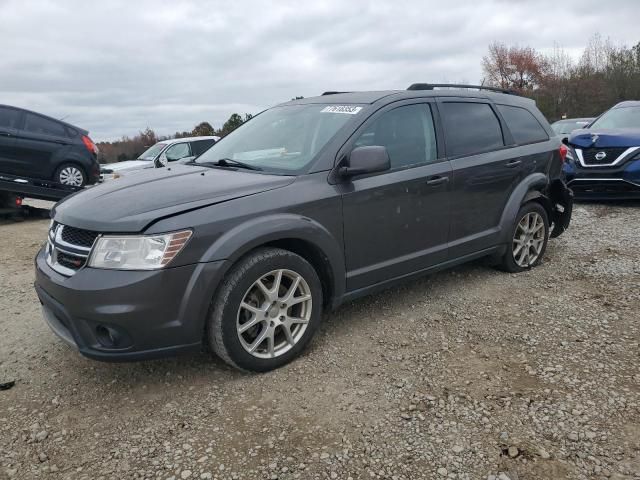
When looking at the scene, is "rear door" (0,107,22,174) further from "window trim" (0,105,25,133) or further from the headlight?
the headlight

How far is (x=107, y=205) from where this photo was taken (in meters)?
2.90

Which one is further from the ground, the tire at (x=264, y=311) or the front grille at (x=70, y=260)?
the front grille at (x=70, y=260)

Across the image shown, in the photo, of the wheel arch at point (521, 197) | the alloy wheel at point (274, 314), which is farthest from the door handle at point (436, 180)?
the alloy wheel at point (274, 314)

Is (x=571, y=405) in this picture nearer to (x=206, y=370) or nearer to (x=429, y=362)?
(x=429, y=362)

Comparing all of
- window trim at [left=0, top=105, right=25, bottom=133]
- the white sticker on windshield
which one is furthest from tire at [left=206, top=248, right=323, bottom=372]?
window trim at [left=0, top=105, right=25, bottom=133]

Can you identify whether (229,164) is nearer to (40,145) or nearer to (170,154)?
(40,145)

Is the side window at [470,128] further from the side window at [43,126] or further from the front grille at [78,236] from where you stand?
the side window at [43,126]

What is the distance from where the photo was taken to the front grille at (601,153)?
7555 mm

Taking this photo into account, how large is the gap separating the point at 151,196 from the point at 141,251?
43cm

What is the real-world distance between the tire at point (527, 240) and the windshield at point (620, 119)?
4.66 m

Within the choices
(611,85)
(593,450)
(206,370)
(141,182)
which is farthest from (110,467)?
(611,85)

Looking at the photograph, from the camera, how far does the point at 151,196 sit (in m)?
2.94

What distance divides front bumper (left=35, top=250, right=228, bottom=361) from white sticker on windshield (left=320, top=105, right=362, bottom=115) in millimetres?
1573

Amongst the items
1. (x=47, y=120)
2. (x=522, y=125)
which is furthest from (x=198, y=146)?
(x=522, y=125)
